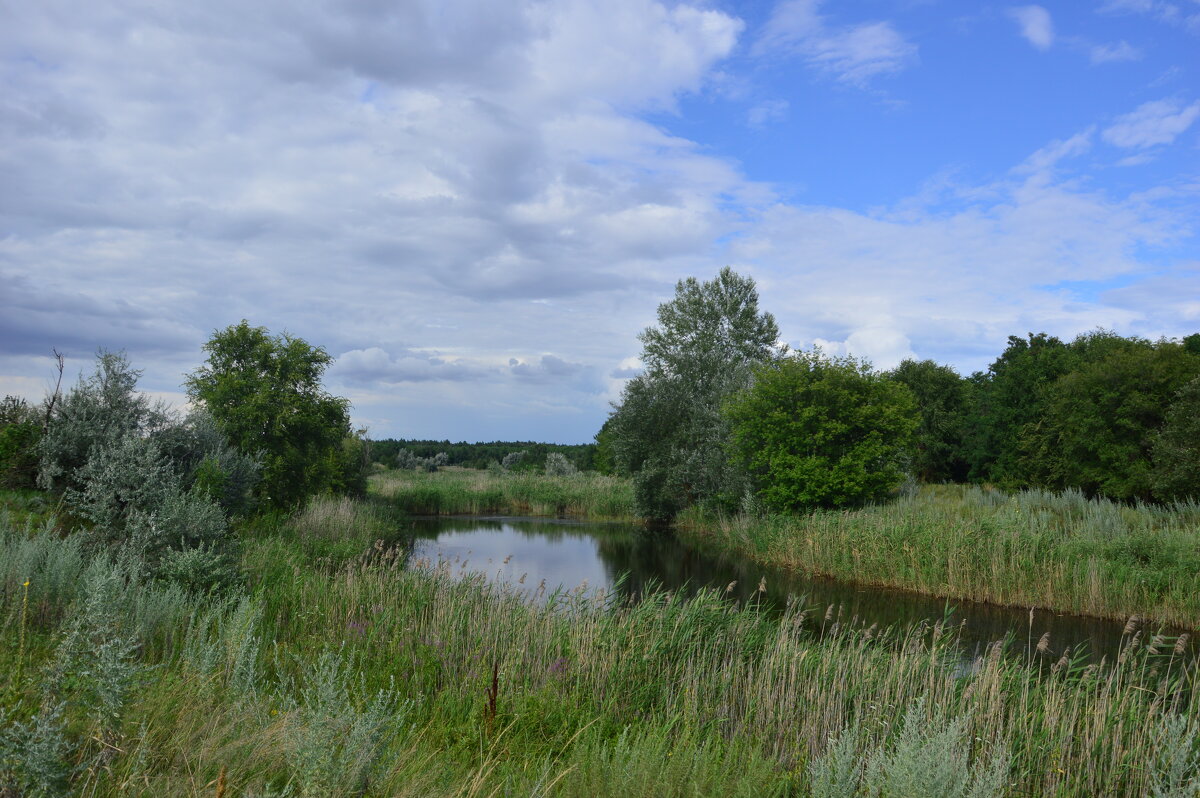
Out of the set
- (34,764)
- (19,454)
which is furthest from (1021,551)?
(19,454)

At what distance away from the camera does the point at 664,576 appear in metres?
18.9

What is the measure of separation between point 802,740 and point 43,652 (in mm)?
5762

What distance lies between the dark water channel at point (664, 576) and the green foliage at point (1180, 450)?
1015 centimetres

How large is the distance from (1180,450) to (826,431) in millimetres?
9639

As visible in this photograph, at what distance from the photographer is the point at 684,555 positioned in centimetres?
2288

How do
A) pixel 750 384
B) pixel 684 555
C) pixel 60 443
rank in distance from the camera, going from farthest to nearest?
pixel 750 384 → pixel 684 555 → pixel 60 443

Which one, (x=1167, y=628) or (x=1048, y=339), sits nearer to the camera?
(x=1167, y=628)

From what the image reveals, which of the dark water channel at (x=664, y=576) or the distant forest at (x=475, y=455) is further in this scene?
the distant forest at (x=475, y=455)

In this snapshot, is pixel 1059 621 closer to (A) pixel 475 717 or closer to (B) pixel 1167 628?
(B) pixel 1167 628

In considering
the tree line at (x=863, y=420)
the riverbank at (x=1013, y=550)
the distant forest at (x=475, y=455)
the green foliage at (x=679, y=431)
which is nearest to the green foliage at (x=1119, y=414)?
the tree line at (x=863, y=420)

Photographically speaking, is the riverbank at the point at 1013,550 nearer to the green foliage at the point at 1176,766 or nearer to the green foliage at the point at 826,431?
the green foliage at the point at 826,431

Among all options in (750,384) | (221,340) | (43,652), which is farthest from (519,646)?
→ (750,384)

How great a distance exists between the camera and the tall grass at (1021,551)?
13.1 meters

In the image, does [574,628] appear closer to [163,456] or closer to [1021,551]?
[163,456]
